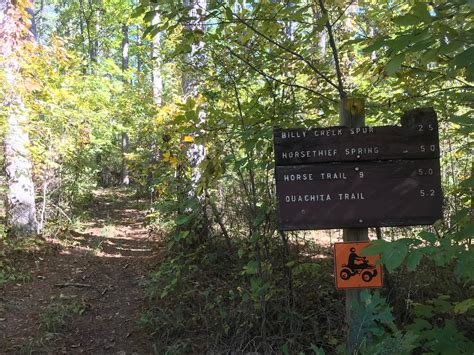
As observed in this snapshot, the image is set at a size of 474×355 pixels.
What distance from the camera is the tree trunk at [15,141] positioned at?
6.52 meters

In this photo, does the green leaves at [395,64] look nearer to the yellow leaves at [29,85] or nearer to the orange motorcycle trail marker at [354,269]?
the orange motorcycle trail marker at [354,269]

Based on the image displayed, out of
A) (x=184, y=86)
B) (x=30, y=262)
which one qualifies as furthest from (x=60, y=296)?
(x=184, y=86)

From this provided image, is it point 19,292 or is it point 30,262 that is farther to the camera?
point 30,262

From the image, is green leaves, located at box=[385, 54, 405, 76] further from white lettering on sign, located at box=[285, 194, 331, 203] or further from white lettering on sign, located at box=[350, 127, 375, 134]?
white lettering on sign, located at box=[285, 194, 331, 203]

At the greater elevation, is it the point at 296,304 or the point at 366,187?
the point at 366,187

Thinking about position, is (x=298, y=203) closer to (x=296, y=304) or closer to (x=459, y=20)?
(x=459, y=20)

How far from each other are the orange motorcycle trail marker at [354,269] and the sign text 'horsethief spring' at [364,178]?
0.18 metres

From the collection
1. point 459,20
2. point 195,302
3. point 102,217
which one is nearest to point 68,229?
point 102,217

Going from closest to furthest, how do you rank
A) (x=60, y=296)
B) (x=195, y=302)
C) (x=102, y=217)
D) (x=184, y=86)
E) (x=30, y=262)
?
(x=195, y=302)
(x=60, y=296)
(x=30, y=262)
(x=184, y=86)
(x=102, y=217)

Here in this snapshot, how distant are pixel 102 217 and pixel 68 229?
2967 millimetres

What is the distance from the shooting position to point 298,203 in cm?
273

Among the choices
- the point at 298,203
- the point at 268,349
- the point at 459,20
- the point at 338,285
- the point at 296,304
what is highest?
the point at 459,20

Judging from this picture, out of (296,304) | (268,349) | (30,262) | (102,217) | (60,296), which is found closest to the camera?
(268,349)

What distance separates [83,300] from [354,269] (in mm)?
4572
